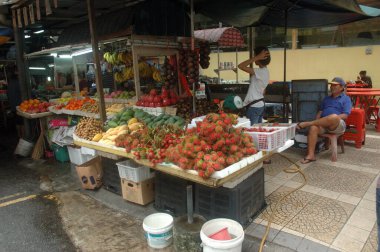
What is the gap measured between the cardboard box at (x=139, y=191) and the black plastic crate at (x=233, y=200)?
3.06 ft

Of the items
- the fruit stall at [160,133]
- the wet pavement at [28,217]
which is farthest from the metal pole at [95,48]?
the wet pavement at [28,217]

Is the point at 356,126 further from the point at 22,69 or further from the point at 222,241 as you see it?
the point at 22,69

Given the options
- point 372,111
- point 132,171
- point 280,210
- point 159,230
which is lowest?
point 280,210

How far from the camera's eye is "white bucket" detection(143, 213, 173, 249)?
10.5 feet

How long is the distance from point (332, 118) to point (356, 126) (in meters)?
1.37

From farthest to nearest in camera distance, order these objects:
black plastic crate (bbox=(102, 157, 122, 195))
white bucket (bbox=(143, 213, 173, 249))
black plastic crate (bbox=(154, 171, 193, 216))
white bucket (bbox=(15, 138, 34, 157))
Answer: white bucket (bbox=(15, 138, 34, 157)) → black plastic crate (bbox=(102, 157, 122, 195)) → black plastic crate (bbox=(154, 171, 193, 216)) → white bucket (bbox=(143, 213, 173, 249))

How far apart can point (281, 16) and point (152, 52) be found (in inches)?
137

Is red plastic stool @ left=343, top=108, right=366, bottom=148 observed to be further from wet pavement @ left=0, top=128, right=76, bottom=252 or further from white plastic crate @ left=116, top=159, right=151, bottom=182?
wet pavement @ left=0, top=128, right=76, bottom=252

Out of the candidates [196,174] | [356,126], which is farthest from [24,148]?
[356,126]

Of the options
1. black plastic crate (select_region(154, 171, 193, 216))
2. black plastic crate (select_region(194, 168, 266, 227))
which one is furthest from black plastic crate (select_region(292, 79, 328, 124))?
black plastic crate (select_region(154, 171, 193, 216))

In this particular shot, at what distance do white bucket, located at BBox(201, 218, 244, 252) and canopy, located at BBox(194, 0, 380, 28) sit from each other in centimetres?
465

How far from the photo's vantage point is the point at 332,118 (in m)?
5.21

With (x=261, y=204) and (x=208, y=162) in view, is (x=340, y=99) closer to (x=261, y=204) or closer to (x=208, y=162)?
(x=261, y=204)

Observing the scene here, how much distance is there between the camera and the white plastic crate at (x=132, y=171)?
418 cm
